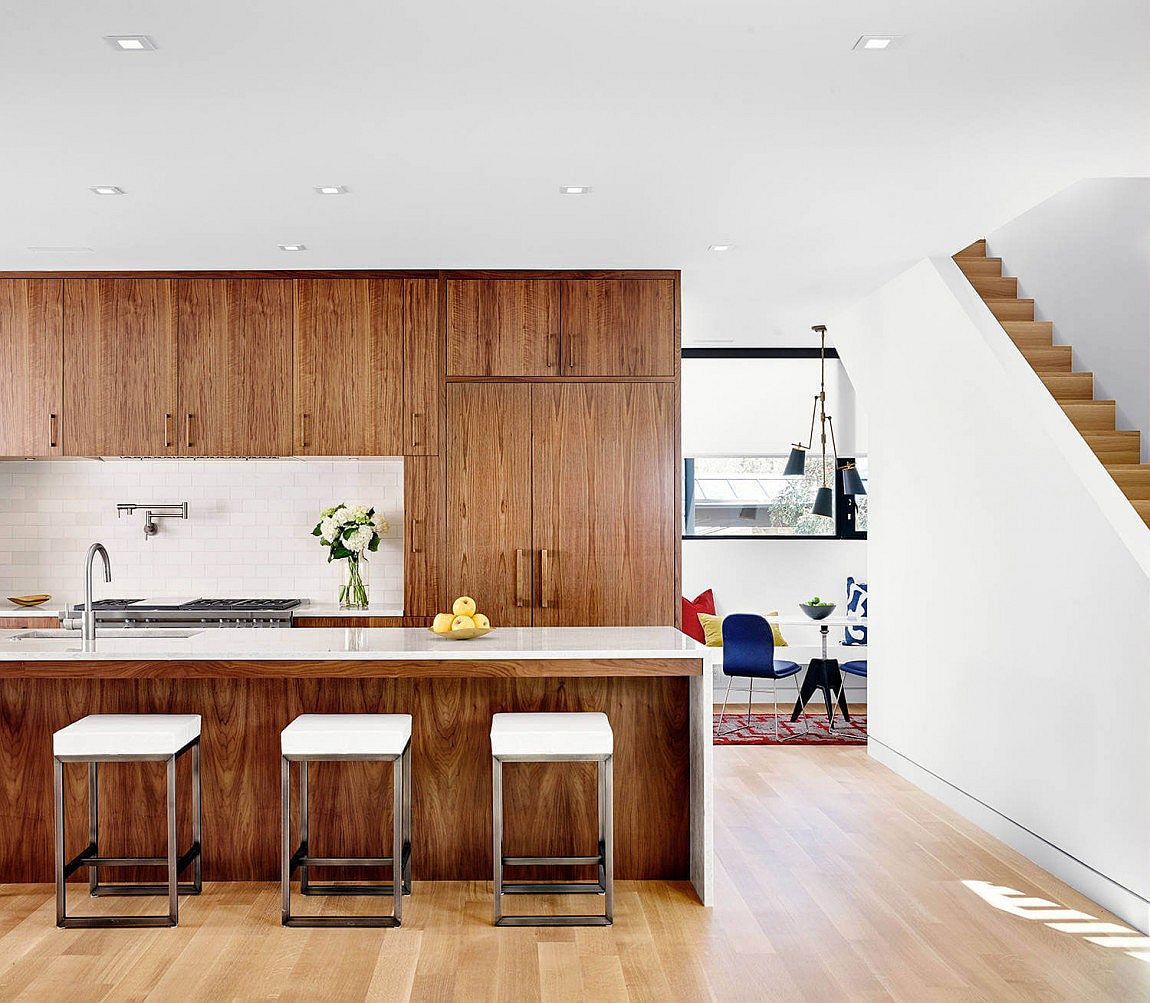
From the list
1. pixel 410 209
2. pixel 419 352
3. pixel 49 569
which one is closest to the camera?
pixel 410 209

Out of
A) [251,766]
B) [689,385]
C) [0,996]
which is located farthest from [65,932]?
[689,385]

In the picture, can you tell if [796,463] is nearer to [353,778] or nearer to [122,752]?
[353,778]

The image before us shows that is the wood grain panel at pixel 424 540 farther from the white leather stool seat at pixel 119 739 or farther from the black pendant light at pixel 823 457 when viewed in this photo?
the black pendant light at pixel 823 457

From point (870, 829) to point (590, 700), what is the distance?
166cm

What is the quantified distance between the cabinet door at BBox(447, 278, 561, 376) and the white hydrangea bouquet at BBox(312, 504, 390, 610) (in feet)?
3.24

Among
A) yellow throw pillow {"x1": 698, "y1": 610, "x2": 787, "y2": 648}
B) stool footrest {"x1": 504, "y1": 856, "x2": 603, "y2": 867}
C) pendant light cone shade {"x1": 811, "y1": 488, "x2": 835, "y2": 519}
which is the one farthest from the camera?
yellow throw pillow {"x1": 698, "y1": 610, "x2": 787, "y2": 648}

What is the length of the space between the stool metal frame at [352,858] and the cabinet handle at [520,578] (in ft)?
4.84

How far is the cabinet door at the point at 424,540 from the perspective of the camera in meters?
5.47

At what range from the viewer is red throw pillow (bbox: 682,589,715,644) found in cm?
781

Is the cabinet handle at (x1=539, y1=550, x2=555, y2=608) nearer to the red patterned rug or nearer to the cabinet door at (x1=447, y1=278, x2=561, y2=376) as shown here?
the cabinet door at (x1=447, y1=278, x2=561, y2=376)

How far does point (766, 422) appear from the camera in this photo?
27.7 feet

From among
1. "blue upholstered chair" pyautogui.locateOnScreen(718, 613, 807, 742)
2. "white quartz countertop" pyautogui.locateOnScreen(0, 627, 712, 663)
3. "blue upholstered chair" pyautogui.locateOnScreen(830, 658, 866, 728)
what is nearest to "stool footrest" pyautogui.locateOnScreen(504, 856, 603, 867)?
"white quartz countertop" pyautogui.locateOnScreen(0, 627, 712, 663)

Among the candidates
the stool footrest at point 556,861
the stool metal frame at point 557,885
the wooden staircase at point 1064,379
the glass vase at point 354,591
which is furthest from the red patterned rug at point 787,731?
the stool metal frame at point 557,885

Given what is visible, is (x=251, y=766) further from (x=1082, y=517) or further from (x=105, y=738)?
(x=1082, y=517)
